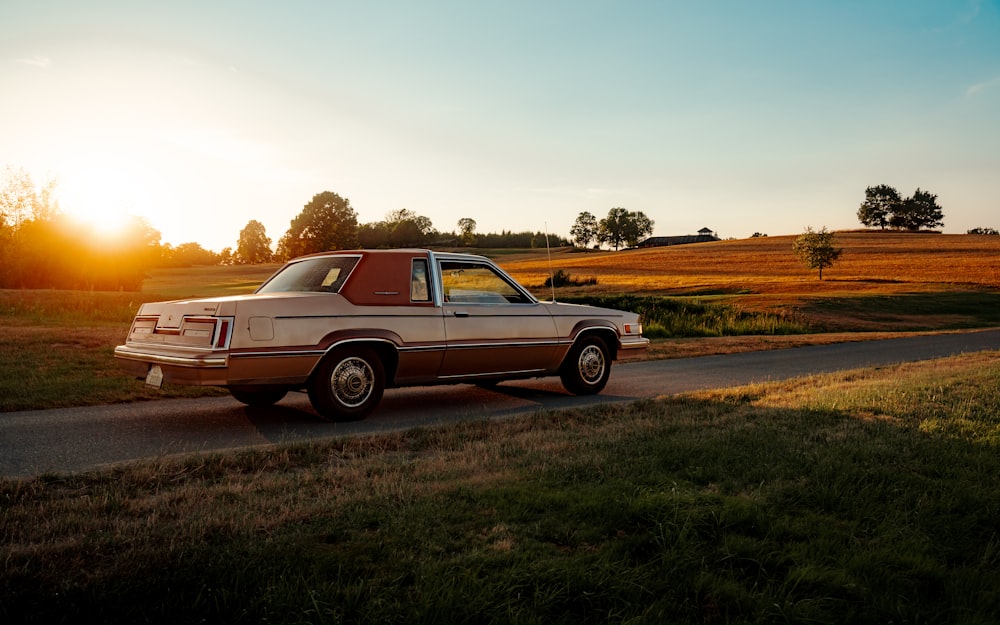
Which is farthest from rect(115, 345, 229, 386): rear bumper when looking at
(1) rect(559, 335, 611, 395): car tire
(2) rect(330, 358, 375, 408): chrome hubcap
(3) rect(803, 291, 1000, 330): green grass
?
(3) rect(803, 291, 1000, 330): green grass

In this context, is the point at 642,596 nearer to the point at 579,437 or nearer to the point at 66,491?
the point at 579,437

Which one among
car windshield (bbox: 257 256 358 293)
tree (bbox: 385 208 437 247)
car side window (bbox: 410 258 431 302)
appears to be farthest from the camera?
tree (bbox: 385 208 437 247)

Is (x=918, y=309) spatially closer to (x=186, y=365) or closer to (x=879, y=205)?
(x=186, y=365)

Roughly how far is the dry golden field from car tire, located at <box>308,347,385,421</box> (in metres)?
35.5

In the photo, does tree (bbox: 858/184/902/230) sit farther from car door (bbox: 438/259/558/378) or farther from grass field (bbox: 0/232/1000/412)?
car door (bbox: 438/259/558/378)

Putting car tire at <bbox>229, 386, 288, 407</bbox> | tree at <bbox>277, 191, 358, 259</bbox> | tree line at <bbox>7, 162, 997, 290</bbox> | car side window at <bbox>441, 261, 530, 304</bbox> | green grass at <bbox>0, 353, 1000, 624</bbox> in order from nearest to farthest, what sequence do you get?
1. green grass at <bbox>0, 353, 1000, 624</bbox>
2. car tire at <bbox>229, 386, 288, 407</bbox>
3. car side window at <bbox>441, 261, 530, 304</bbox>
4. tree line at <bbox>7, 162, 997, 290</bbox>
5. tree at <bbox>277, 191, 358, 259</bbox>

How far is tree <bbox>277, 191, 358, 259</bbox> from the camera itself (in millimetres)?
70562

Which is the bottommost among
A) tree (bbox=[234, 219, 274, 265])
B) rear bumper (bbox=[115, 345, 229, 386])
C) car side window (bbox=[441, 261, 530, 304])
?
rear bumper (bbox=[115, 345, 229, 386])

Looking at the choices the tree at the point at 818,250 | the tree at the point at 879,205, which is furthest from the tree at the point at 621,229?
the tree at the point at 818,250

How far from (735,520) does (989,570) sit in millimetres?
1161

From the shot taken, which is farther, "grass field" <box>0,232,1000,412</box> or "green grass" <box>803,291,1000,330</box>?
"green grass" <box>803,291,1000,330</box>

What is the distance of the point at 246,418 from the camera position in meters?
7.82

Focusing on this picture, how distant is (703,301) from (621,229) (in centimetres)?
10021

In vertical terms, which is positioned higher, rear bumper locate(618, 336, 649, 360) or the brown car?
the brown car
